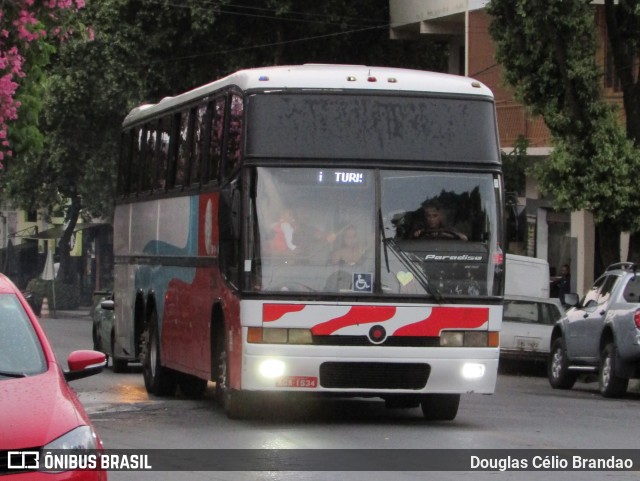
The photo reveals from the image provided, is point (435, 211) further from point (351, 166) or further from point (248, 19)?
point (248, 19)

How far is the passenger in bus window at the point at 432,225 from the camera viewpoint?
1423cm

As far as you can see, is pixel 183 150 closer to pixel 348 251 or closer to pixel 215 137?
pixel 215 137

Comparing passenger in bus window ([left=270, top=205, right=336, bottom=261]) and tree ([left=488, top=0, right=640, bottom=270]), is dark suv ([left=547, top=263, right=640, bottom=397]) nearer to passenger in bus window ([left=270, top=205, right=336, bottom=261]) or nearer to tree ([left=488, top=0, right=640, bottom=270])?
tree ([left=488, top=0, right=640, bottom=270])

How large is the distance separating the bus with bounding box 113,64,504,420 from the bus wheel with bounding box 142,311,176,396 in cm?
339

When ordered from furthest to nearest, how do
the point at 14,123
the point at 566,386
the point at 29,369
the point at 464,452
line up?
the point at 566,386
the point at 14,123
the point at 464,452
the point at 29,369

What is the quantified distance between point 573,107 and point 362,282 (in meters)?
12.8

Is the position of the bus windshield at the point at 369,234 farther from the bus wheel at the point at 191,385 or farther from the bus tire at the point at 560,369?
the bus tire at the point at 560,369

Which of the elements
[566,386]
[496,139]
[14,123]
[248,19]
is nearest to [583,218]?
[248,19]

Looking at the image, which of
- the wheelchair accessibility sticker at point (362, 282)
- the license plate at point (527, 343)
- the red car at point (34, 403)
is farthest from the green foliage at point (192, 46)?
the red car at point (34, 403)

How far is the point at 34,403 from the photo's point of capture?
7414 millimetres

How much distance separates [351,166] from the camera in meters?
14.3

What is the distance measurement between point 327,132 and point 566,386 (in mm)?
9916

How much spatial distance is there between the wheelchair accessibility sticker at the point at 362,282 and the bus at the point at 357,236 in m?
0.02

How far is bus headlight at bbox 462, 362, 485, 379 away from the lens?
14.1m
